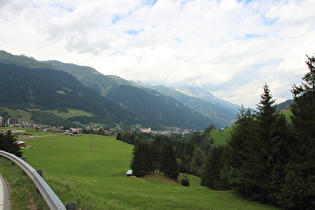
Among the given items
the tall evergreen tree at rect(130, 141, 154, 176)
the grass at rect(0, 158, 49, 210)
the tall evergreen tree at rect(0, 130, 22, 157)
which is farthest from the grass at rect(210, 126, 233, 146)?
the grass at rect(0, 158, 49, 210)

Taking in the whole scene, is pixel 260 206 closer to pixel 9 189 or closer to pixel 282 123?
pixel 282 123

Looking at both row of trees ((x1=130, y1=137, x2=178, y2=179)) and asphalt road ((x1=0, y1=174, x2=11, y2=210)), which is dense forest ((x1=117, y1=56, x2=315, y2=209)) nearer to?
asphalt road ((x1=0, y1=174, x2=11, y2=210))

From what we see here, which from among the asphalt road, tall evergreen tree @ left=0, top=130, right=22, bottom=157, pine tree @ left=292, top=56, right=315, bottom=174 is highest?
pine tree @ left=292, top=56, right=315, bottom=174

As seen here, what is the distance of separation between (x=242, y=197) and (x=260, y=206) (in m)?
3.88

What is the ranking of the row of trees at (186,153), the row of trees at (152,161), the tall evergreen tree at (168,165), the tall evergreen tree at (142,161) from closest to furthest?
the tall evergreen tree at (142,161) < the row of trees at (152,161) < the tall evergreen tree at (168,165) < the row of trees at (186,153)

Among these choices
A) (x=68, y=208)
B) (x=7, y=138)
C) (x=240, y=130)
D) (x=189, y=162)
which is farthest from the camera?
(x=189, y=162)

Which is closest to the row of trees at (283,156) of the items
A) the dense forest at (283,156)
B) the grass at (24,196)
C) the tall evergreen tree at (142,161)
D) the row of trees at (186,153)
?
the dense forest at (283,156)

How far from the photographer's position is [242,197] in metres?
26.2

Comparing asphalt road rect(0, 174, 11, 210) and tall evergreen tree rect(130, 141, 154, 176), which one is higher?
asphalt road rect(0, 174, 11, 210)

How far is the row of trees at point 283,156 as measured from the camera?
20312 mm

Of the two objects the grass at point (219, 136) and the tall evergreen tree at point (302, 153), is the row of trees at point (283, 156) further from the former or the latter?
the grass at point (219, 136)

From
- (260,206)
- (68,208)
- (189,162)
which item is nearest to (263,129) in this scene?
(260,206)

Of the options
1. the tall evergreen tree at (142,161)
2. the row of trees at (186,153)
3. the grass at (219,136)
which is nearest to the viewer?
the tall evergreen tree at (142,161)

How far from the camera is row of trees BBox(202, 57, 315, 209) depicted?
2031cm
